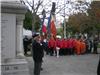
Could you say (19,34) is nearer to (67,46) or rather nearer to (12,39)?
(12,39)

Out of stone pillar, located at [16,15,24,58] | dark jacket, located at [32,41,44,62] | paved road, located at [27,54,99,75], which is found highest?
stone pillar, located at [16,15,24,58]

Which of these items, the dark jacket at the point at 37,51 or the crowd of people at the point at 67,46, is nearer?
the dark jacket at the point at 37,51

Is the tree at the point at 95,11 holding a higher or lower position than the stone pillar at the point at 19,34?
higher

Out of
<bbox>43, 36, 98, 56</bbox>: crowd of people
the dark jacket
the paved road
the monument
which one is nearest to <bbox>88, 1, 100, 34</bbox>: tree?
<bbox>43, 36, 98, 56</bbox>: crowd of people

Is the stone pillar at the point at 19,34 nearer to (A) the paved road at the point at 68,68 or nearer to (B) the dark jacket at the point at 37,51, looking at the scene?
(B) the dark jacket at the point at 37,51

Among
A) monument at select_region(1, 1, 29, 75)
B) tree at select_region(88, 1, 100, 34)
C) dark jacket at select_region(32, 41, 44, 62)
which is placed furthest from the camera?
tree at select_region(88, 1, 100, 34)

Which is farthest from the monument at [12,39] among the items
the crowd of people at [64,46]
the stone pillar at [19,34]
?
the crowd of people at [64,46]

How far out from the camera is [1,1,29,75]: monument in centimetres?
1212

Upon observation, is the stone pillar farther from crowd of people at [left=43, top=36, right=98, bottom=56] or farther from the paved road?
crowd of people at [left=43, top=36, right=98, bottom=56]

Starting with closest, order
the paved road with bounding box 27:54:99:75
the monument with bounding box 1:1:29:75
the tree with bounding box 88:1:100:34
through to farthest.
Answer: the monument with bounding box 1:1:29:75 < the paved road with bounding box 27:54:99:75 < the tree with bounding box 88:1:100:34

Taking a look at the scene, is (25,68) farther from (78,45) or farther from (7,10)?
(78,45)

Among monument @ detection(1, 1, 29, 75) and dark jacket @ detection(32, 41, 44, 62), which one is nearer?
monument @ detection(1, 1, 29, 75)

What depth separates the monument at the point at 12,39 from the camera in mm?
12125

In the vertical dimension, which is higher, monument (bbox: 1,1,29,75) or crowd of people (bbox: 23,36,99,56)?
monument (bbox: 1,1,29,75)
